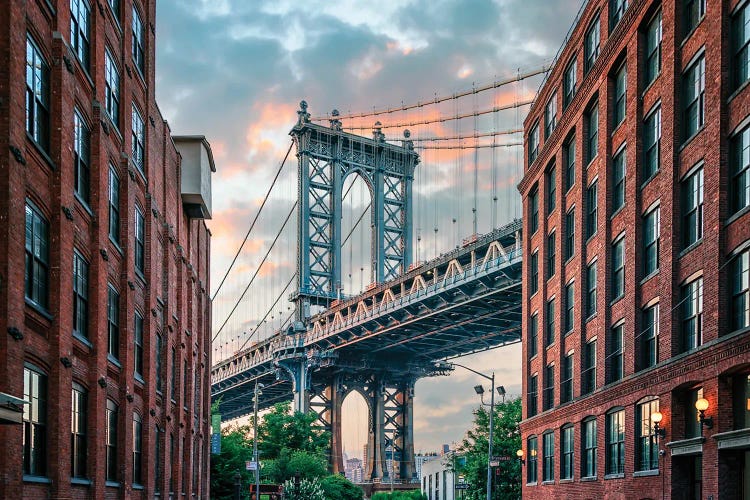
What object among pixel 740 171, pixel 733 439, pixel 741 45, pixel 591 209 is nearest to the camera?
pixel 733 439

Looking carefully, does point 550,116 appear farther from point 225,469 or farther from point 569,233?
point 225,469

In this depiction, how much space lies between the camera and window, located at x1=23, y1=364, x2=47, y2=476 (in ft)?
73.8

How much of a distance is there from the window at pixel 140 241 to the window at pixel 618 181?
15.7 metres

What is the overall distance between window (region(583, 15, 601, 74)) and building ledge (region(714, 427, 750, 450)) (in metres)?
→ 19.7

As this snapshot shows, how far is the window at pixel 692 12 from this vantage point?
3114 centimetres

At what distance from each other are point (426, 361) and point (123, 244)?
97.5m

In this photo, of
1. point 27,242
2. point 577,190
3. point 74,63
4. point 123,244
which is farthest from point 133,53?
point 577,190

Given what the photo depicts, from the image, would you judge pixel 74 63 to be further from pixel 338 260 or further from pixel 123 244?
pixel 338 260

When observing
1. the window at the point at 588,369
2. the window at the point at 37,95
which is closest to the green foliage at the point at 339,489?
the window at the point at 588,369

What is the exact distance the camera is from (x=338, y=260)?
12606 centimetres

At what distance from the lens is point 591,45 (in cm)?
4488

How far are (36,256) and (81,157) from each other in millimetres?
4979

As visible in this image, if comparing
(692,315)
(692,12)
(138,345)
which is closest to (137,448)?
(138,345)

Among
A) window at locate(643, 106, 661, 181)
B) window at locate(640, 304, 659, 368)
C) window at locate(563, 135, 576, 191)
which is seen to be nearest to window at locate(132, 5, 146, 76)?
window at locate(643, 106, 661, 181)
